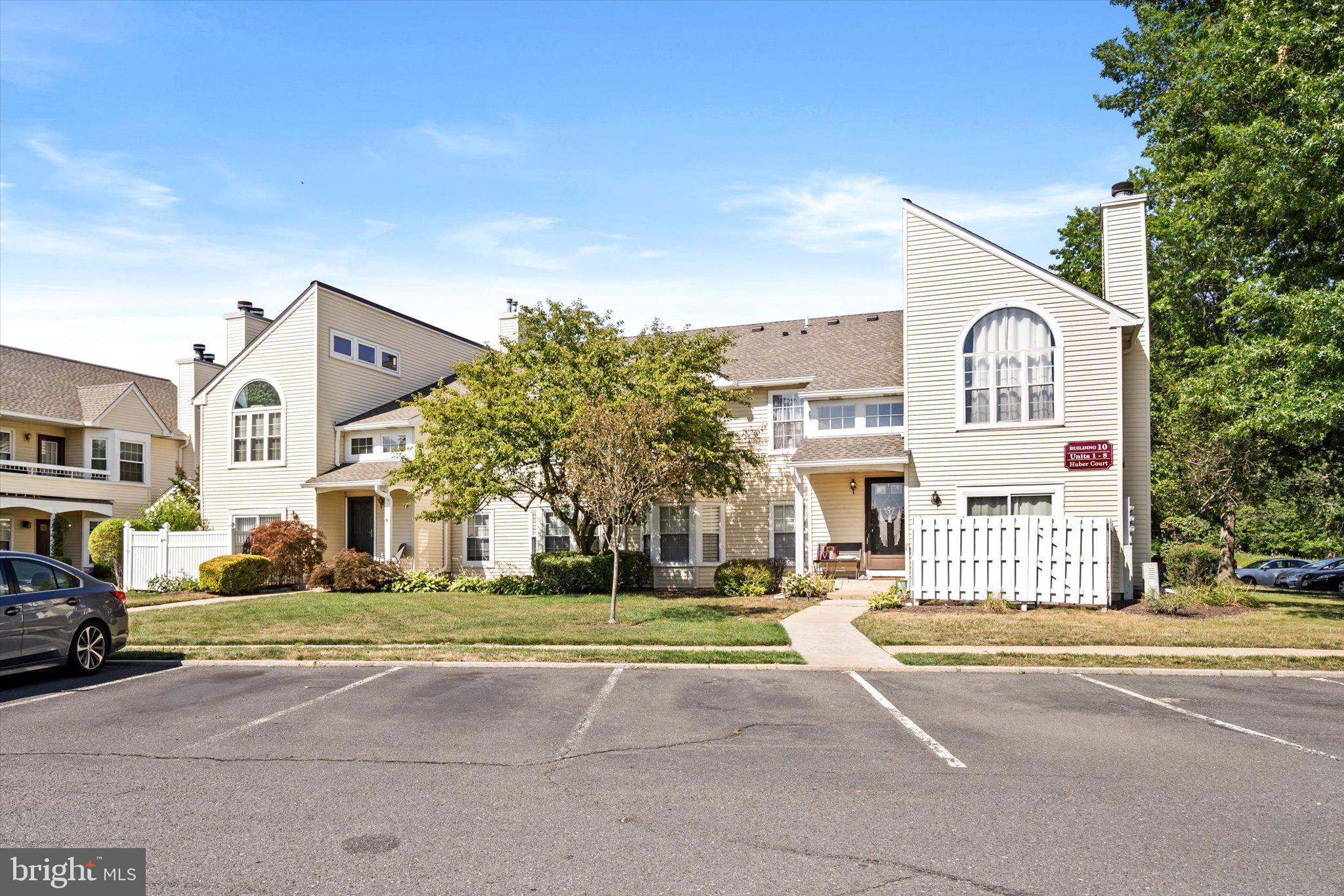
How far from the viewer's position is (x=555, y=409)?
67.3 feet

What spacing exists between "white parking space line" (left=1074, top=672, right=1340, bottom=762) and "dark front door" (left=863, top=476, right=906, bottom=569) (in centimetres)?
1213

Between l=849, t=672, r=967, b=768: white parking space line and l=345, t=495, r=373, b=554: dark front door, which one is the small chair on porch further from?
l=345, t=495, r=373, b=554: dark front door

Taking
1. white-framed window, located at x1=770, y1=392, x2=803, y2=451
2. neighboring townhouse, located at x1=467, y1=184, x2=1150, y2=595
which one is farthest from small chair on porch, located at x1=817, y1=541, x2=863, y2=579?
white-framed window, located at x1=770, y1=392, x2=803, y2=451

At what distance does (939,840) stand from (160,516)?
98.3 ft

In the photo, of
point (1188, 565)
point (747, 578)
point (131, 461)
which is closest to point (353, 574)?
point (747, 578)

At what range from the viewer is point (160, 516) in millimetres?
28625

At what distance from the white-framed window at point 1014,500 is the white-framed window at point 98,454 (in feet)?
103

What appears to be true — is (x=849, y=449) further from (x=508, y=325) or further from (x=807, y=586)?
(x=508, y=325)

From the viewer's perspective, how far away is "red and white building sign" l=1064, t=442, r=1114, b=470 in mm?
18766

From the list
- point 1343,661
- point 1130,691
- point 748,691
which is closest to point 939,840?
point 748,691

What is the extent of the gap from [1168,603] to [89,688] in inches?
712

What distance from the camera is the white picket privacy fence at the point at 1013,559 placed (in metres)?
17.7

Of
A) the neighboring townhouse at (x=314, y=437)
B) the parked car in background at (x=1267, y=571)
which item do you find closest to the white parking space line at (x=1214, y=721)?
the neighboring townhouse at (x=314, y=437)

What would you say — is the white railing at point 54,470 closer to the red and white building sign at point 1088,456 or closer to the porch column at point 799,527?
the porch column at point 799,527
